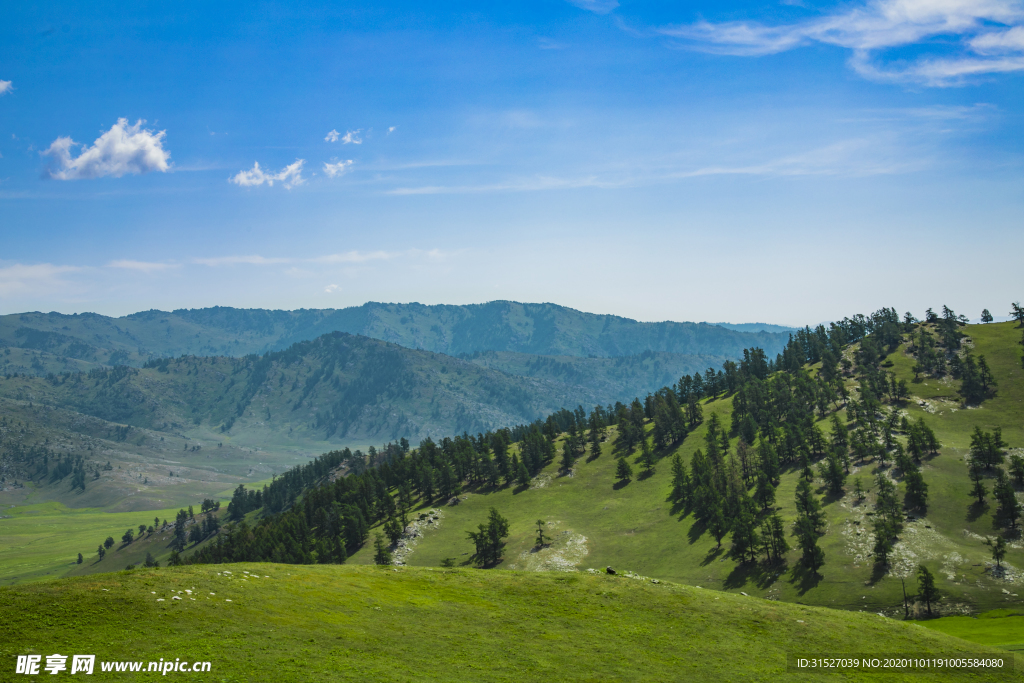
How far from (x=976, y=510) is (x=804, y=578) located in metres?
63.6

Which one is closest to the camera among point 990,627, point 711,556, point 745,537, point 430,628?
point 430,628

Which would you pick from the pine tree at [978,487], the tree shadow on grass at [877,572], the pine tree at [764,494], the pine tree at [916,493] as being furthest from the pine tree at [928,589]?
the pine tree at [764,494]

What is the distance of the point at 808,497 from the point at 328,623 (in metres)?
158

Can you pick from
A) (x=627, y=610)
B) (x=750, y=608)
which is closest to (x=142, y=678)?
(x=627, y=610)

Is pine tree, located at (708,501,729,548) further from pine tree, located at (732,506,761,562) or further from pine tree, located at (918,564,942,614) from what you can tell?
pine tree, located at (918,564,942,614)

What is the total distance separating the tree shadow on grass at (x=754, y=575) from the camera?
491ft

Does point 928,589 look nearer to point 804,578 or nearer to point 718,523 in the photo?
point 804,578

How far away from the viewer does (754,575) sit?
153m

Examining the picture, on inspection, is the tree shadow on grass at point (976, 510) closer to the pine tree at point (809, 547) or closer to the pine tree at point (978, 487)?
the pine tree at point (978, 487)

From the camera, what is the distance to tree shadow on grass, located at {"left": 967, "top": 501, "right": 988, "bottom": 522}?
161000mm

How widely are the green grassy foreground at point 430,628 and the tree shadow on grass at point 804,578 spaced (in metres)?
72.6

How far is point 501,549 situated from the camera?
7603 inches

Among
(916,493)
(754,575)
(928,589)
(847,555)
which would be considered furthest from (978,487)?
(754,575)

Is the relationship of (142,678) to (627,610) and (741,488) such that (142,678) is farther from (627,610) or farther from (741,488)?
(741,488)
